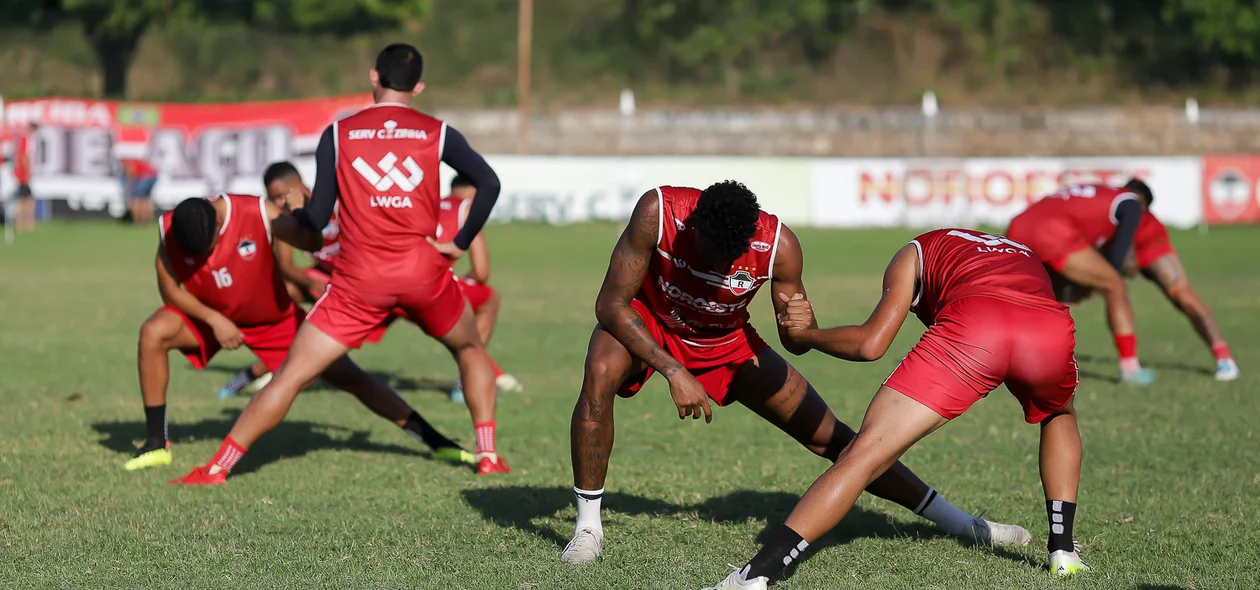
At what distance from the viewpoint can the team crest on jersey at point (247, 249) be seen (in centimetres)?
766

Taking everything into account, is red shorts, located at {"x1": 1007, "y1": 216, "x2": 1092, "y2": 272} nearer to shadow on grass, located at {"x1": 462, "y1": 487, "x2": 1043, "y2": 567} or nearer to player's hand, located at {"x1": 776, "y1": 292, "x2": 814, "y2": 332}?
shadow on grass, located at {"x1": 462, "y1": 487, "x2": 1043, "y2": 567}

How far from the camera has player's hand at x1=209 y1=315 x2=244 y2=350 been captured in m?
7.59

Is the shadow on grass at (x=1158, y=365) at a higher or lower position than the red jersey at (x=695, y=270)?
lower

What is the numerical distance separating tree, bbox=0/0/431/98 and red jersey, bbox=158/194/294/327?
3472cm

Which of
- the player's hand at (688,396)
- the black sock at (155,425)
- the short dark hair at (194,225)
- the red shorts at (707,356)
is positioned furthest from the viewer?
the black sock at (155,425)

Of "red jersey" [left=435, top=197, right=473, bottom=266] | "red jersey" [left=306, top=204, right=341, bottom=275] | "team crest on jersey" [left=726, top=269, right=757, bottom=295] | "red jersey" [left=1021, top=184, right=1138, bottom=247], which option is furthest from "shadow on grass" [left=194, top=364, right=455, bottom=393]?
"team crest on jersey" [left=726, top=269, right=757, bottom=295]

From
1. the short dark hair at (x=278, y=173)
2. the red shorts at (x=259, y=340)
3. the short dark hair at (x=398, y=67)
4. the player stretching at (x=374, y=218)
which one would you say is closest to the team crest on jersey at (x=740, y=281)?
the player stretching at (x=374, y=218)

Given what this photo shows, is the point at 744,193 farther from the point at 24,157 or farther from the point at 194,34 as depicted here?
the point at 194,34

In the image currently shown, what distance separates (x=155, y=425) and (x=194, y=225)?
4.11 feet

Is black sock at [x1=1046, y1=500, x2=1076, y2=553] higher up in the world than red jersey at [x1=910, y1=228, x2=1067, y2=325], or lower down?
lower down

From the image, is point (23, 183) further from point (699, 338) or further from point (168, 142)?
point (699, 338)

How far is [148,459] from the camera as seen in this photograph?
7543 millimetres

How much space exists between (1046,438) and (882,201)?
2692cm

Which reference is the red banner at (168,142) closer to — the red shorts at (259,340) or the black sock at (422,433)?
the red shorts at (259,340)
